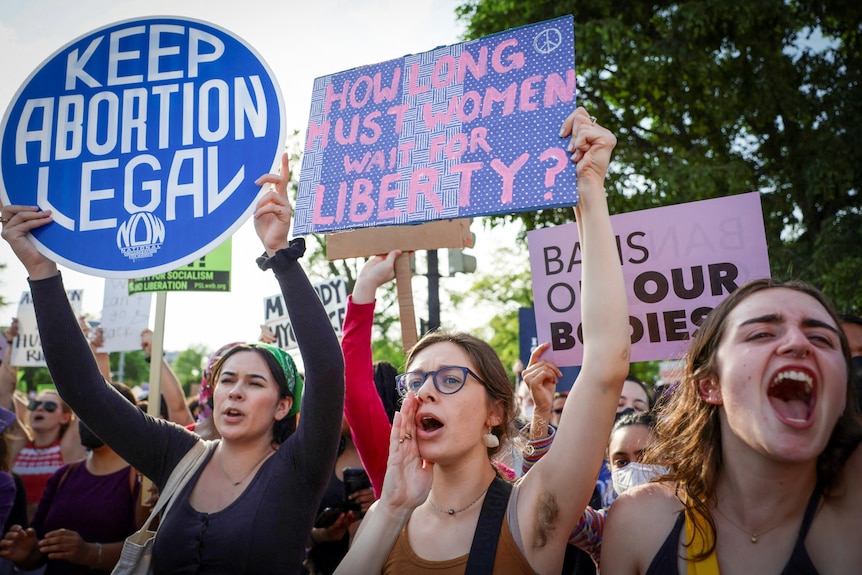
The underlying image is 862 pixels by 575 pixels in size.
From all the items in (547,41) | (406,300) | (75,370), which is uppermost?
(547,41)

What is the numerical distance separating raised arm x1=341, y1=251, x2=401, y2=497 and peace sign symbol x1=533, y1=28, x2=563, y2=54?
1156mm

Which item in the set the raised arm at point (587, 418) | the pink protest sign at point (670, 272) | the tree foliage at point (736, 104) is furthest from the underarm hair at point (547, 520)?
the tree foliage at point (736, 104)

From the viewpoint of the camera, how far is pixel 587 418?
6.61 feet

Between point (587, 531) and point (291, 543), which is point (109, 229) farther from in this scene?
point (587, 531)

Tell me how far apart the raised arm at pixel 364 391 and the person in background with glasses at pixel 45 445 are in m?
3.53

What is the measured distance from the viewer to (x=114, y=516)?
375 centimetres

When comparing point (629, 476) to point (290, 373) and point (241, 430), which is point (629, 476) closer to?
point (290, 373)

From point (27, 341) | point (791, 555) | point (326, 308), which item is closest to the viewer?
point (791, 555)

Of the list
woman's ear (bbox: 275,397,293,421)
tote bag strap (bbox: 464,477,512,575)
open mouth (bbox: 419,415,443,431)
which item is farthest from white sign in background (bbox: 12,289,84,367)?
tote bag strap (bbox: 464,477,512,575)

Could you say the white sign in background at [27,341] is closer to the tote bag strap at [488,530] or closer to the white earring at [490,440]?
the white earring at [490,440]

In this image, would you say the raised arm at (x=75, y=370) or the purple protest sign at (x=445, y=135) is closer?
the purple protest sign at (x=445, y=135)

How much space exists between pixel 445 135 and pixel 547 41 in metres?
0.48

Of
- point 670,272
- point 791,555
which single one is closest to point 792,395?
point 791,555

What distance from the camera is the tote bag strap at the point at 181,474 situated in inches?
101
